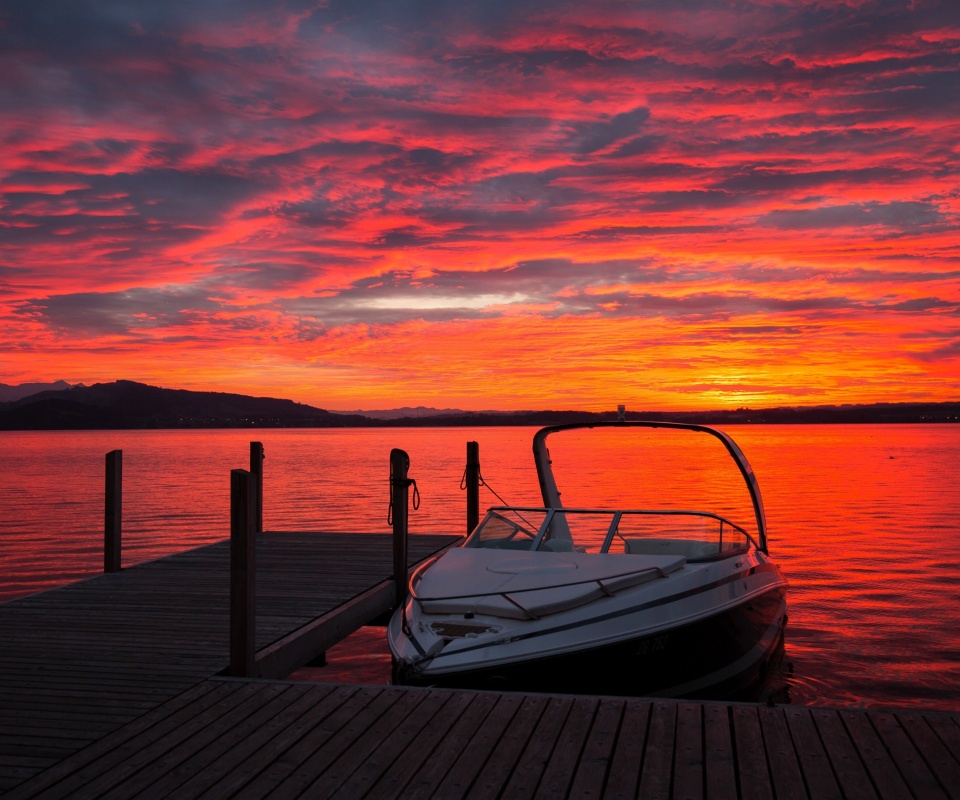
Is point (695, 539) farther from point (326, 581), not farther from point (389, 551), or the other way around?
point (389, 551)

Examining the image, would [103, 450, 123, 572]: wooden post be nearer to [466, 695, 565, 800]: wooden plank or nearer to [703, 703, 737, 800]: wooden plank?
[466, 695, 565, 800]: wooden plank

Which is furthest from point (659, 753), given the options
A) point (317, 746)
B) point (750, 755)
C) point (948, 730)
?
point (317, 746)

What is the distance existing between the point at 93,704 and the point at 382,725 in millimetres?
1987

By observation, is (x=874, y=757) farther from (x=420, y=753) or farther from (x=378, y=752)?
(x=378, y=752)

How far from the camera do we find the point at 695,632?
758 centimetres

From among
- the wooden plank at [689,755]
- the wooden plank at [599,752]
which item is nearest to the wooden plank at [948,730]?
the wooden plank at [689,755]

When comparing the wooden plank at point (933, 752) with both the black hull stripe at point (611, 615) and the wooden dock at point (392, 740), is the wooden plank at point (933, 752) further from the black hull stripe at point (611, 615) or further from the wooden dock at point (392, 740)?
the black hull stripe at point (611, 615)

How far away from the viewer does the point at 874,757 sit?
4730mm

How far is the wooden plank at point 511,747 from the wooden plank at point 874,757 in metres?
1.76

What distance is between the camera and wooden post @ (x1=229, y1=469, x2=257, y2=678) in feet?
21.1

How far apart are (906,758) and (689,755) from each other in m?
1.20

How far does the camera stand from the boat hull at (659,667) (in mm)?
6508

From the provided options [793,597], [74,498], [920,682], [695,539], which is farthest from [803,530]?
[74,498]

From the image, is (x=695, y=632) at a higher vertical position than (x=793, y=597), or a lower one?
higher
